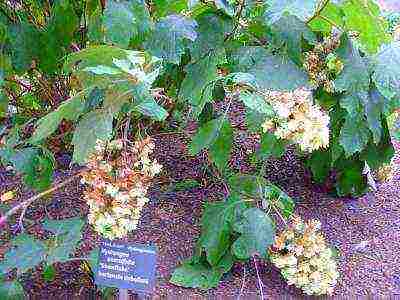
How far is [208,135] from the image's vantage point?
1.76 meters

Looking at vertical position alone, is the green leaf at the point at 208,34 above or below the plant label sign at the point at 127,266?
above

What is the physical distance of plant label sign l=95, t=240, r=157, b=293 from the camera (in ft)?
4.76

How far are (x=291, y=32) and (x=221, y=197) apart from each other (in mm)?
692

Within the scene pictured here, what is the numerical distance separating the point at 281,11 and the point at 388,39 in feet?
1.52

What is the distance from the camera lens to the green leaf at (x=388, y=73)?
1.64m

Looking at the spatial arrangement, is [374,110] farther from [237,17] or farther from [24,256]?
[24,256]

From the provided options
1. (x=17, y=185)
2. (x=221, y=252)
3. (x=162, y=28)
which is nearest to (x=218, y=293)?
(x=221, y=252)

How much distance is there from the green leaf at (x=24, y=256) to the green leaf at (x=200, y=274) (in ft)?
1.40

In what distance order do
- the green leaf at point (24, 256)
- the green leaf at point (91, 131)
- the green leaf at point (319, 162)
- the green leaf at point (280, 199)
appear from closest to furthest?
the green leaf at point (91, 131) → the green leaf at point (24, 256) → the green leaf at point (280, 199) → the green leaf at point (319, 162)

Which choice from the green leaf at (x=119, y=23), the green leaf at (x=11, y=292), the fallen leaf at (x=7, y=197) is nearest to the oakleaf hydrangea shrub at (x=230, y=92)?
the green leaf at (x=119, y=23)

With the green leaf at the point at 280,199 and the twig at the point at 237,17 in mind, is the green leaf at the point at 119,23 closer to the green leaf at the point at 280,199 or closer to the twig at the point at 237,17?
the twig at the point at 237,17

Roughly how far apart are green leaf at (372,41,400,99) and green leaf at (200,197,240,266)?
1.64ft

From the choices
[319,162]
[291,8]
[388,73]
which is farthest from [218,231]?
[291,8]

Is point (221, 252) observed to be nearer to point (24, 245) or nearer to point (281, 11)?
point (24, 245)
